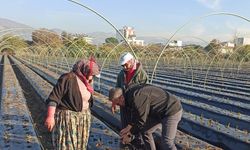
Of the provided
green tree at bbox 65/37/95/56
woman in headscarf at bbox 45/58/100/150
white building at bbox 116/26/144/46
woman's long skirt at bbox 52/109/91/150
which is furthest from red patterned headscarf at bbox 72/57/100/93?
green tree at bbox 65/37/95/56

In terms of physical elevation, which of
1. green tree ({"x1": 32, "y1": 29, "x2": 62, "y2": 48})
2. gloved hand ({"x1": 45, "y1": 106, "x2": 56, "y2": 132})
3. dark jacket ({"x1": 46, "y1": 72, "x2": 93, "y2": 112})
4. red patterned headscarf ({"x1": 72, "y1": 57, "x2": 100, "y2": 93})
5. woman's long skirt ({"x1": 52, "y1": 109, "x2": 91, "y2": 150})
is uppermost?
green tree ({"x1": 32, "y1": 29, "x2": 62, "y2": 48})

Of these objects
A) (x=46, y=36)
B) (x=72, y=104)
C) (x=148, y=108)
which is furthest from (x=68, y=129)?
(x=46, y=36)

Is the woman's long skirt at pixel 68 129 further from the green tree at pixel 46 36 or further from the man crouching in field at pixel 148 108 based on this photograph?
the green tree at pixel 46 36

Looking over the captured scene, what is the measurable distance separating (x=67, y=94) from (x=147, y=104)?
0.83 meters

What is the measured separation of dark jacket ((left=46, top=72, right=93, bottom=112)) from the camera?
11.7 feet

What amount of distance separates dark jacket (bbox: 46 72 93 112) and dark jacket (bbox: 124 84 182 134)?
0.51m

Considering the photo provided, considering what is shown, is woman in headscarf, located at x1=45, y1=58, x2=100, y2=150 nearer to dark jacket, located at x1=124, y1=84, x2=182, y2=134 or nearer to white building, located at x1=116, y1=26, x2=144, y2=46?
dark jacket, located at x1=124, y1=84, x2=182, y2=134

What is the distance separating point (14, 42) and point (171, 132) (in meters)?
37.7

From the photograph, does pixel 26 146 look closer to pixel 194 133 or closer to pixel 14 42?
pixel 194 133

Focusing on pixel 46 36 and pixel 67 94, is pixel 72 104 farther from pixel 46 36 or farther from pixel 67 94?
pixel 46 36

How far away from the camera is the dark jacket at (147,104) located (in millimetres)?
3559

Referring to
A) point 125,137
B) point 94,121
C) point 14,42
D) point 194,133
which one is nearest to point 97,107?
point 94,121

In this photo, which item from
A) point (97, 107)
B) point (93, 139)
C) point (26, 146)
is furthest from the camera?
point (97, 107)

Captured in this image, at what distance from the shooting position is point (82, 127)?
381 centimetres
